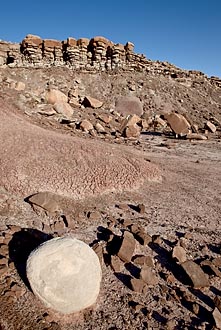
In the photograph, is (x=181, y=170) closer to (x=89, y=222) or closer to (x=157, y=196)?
(x=157, y=196)

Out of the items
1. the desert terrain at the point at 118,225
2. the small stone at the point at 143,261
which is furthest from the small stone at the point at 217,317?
the small stone at the point at 143,261

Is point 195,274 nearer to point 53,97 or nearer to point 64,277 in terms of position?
point 64,277

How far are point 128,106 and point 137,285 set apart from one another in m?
18.4

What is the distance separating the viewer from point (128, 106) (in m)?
Result: 21.1

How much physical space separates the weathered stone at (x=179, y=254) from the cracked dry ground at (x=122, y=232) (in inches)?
1.3

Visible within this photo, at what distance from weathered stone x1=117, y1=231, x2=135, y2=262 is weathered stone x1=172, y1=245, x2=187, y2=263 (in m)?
0.62

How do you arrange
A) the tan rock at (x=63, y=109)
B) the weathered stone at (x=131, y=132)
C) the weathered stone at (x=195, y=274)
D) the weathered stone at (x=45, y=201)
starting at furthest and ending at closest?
the tan rock at (x=63, y=109), the weathered stone at (x=131, y=132), the weathered stone at (x=45, y=201), the weathered stone at (x=195, y=274)

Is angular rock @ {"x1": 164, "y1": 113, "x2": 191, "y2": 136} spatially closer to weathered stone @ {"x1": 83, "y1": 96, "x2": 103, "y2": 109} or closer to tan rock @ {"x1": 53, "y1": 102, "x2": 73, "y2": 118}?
weathered stone @ {"x1": 83, "y1": 96, "x2": 103, "y2": 109}

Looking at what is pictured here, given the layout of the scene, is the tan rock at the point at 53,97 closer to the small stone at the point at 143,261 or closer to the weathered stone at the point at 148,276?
the small stone at the point at 143,261

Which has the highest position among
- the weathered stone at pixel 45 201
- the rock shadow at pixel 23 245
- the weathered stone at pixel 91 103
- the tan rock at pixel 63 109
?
the weathered stone at pixel 91 103

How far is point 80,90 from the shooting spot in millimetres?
21312

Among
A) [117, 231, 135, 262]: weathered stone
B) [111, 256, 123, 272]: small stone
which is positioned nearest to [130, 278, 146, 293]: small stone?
[111, 256, 123, 272]: small stone

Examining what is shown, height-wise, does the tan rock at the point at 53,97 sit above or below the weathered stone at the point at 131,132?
above

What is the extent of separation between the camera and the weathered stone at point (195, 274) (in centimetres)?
375
